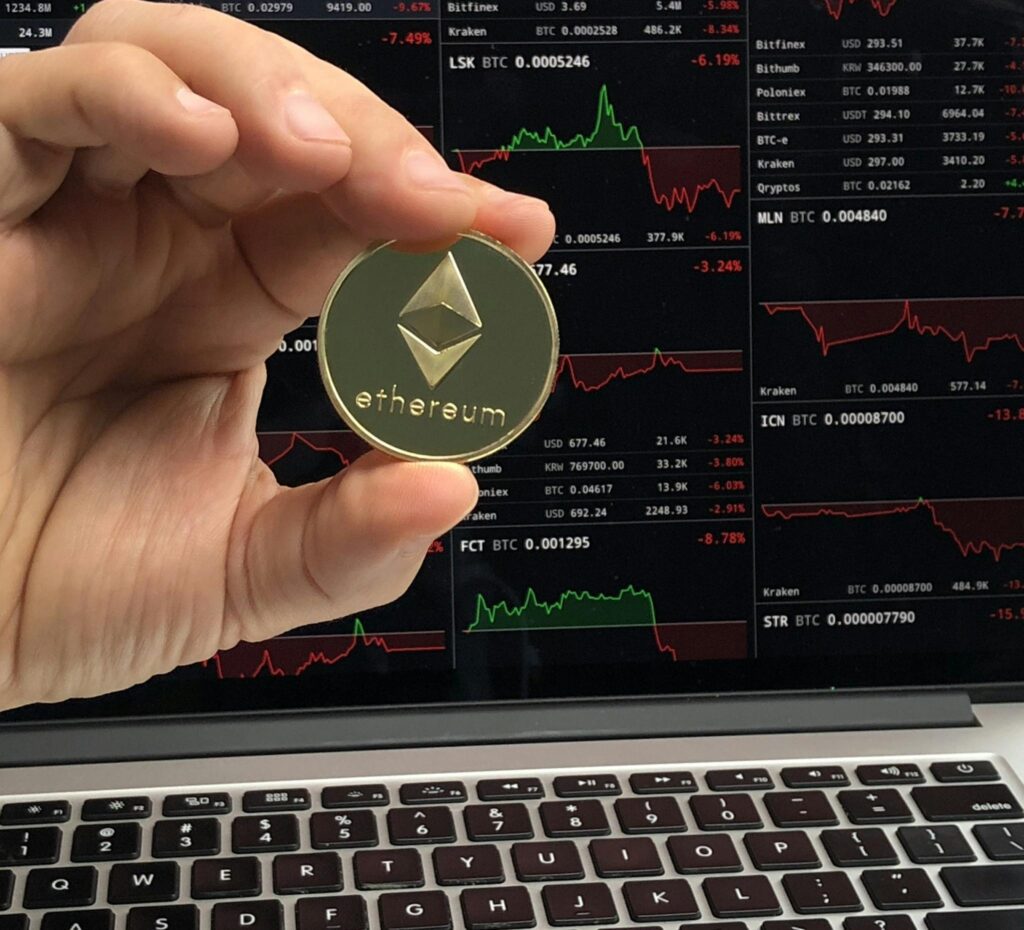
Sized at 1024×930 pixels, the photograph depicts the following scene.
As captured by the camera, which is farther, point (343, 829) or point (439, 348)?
point (343, 829)

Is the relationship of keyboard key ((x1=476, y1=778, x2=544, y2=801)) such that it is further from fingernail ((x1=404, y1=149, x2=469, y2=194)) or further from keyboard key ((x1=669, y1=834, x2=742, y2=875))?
fingernail ((x1=404, y1=149, x2=469, y2=194))

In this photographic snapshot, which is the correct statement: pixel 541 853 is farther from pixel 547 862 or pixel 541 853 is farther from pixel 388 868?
pixel 388 868

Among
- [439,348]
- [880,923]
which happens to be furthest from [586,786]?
[439,348]

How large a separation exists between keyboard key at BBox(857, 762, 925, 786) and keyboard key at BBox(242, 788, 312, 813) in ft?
1.52

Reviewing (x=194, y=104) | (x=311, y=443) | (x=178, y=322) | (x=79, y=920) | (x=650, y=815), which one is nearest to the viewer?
(x=194, y=104)

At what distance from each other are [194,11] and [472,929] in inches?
24.5

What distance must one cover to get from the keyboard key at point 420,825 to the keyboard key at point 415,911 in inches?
2.0

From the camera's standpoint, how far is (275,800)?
954 millimetres

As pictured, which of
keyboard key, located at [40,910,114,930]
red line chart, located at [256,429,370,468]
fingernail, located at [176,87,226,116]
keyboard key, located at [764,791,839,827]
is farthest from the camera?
red line chart, located at [256,429,370,468]

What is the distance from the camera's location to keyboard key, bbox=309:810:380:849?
908 mm

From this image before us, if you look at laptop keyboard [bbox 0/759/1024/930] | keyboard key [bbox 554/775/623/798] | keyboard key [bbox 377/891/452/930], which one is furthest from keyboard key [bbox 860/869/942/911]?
keyboard key [bbox 377/891/452/930]

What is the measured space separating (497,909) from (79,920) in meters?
0.30

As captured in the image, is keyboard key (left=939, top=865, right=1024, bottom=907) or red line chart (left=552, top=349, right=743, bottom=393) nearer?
keyboard key (left=939, top=865, right=1024, bottom=907)

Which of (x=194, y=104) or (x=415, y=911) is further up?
(x=194, y=104)
